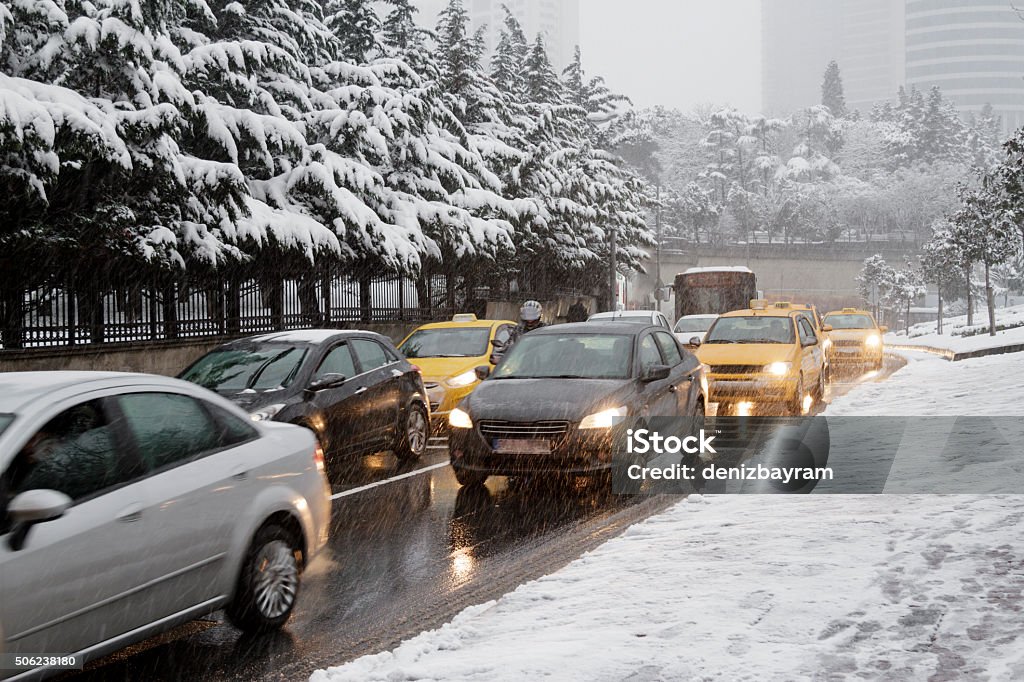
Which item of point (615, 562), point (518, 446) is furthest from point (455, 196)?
point (615, 562)

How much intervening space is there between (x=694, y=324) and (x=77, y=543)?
2151 cm

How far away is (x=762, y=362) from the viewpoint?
612 inches

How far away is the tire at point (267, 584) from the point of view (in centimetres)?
541

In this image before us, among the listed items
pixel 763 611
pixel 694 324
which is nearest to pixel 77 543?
pixel 763 611

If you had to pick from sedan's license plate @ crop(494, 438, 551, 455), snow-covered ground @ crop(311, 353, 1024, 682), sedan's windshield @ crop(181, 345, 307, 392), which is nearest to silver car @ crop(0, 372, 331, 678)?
snow-covered ground @ crop(311, 353, 1024, 682)

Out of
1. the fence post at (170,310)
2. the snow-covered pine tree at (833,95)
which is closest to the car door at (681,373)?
the fence post at (170,310)

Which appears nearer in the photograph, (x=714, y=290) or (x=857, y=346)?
(x=857, y=346)

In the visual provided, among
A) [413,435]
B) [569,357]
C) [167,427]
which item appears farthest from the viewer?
[413,435]

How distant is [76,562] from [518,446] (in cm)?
531

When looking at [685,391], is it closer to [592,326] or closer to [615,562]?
[592,326]

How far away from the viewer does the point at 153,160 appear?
15250 millimetres

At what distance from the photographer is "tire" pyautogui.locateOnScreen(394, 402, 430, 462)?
12.1 meters

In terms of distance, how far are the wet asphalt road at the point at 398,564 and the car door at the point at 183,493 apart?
0.47 metres

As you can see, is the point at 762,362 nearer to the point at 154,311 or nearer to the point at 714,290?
the point at 154,311
